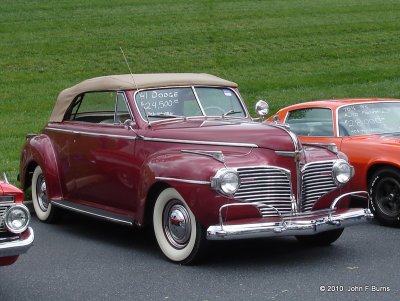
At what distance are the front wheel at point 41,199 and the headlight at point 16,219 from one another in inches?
138

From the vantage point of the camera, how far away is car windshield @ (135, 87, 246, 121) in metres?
8.69

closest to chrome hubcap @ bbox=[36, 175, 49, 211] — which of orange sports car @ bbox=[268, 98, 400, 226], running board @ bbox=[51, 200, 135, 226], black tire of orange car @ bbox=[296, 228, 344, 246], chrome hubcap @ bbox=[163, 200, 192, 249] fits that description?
running board @ bbox=[51, 200, 135, 226]

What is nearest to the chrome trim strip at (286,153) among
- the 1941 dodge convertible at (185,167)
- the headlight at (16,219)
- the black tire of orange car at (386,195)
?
the 1941 dodge convertible at (185,167)

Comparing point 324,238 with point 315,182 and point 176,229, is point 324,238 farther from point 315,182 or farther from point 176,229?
point 176,229

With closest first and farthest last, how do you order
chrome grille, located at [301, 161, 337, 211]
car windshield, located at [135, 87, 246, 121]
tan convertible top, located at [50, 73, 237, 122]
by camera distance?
chrome grille, located at [301, 161, 337, 211] → car windshield, located at [135, 87, 246, 121] → tan convertible top, located at [50, 73, 237, 122]

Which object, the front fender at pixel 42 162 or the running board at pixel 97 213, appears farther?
the front fender at pixel 42 162

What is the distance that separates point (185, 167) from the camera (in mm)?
7402

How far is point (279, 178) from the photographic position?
24.4 ft

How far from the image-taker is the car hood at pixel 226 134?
299 inches

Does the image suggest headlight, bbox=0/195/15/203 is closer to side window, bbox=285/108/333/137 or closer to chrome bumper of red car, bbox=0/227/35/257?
chrome bumper of red car, bbox=0/227/35/257

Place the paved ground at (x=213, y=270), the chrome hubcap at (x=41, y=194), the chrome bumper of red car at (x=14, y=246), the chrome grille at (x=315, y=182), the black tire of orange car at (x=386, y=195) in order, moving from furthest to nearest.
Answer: the chrome hubcap at (x=41, y=194)
the black tire of orange car at (x=386, y=195)
the chrome grille at (x=315, y=182)
the paved ground at (x=213, y=270)
the chrome bumper of red car at (x=14, y=246)

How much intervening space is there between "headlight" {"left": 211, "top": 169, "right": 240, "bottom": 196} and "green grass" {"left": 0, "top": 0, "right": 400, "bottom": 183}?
8108 mm

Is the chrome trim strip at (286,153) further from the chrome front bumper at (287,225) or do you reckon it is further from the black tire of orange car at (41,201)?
the black tire of orange car at (41,201)

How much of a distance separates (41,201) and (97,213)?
161cm
